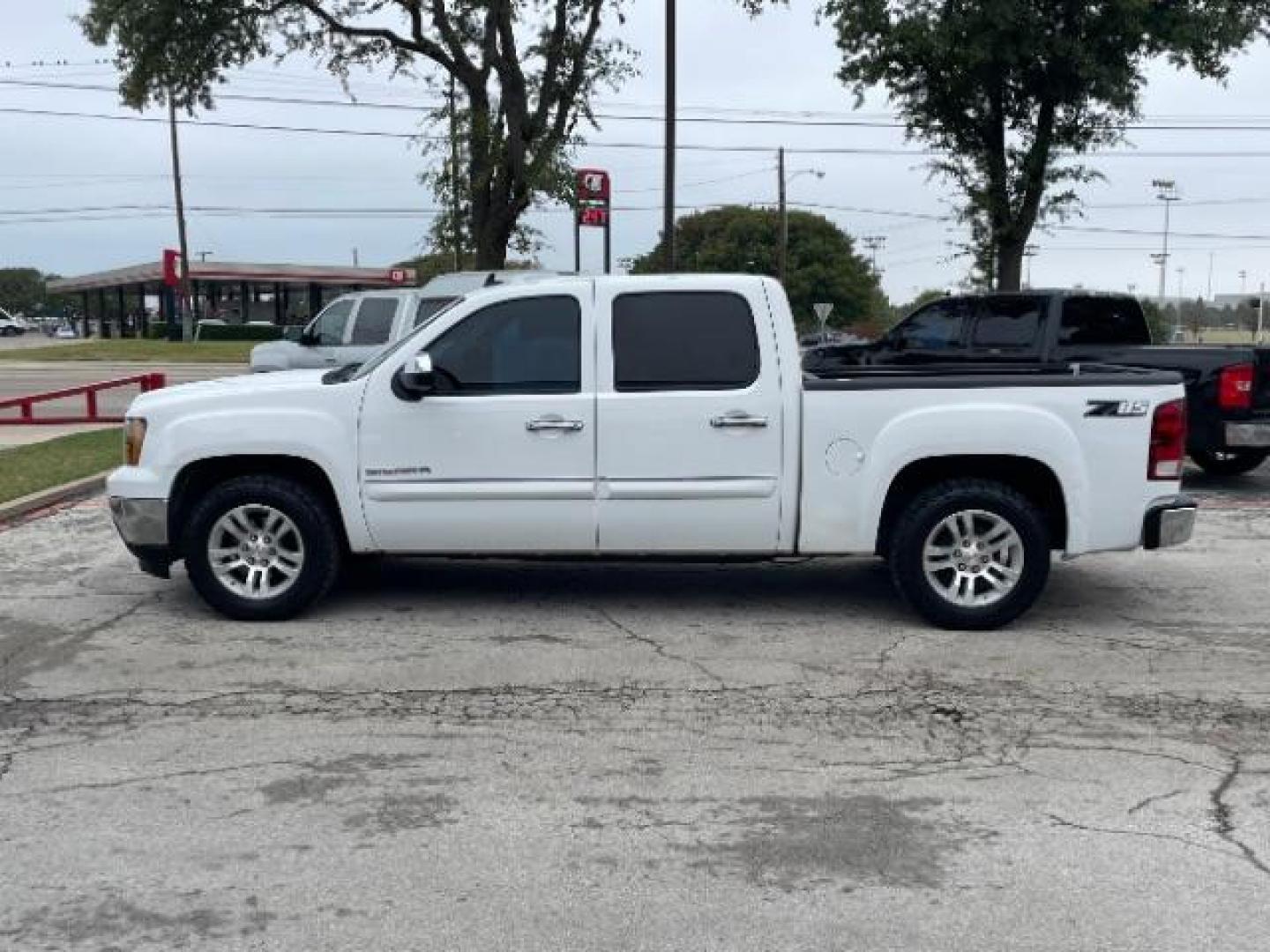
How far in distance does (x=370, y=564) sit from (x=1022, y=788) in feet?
15.6

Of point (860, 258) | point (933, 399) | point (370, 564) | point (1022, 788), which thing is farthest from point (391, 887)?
point (860, 258)

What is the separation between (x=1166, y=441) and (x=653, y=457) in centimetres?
266

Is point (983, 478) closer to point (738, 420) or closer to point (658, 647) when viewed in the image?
point (738, 420)

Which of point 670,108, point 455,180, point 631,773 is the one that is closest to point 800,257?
point 455,180

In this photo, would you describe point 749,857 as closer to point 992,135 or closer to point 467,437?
point 467,437

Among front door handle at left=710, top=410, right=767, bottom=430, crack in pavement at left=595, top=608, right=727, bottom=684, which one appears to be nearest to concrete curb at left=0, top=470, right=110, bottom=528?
crack in pavement at left=595, top=608, right=727, bottom=684

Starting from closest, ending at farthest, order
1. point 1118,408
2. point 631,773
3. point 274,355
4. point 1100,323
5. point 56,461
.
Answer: point 631,773
point 1118,408
point 1100,323
point 56,461
point 274,355

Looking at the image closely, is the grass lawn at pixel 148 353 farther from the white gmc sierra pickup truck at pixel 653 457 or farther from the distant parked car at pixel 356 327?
the white gmc sierra pickup truck at pixel 653 457

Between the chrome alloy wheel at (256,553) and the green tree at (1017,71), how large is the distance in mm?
16312

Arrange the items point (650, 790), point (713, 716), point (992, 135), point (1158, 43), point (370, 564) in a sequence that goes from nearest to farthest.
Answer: point (650, 790)
point (713, 716)
point (370, 564)
point (1158, 43)
point (992, 135)

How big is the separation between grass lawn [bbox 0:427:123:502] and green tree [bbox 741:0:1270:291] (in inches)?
546

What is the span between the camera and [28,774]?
183 inches

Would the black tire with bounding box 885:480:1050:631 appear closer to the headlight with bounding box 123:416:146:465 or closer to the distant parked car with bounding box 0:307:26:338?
the headlight with bounding box 123:416:146:465

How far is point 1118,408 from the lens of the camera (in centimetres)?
650
